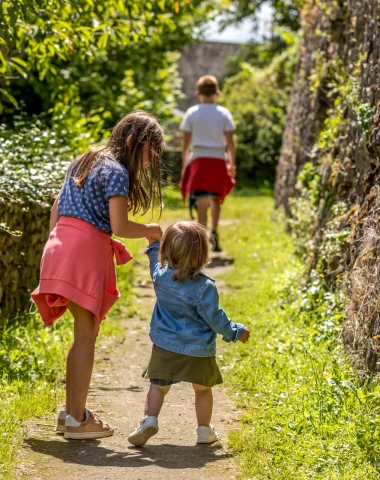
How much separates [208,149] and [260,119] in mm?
11304

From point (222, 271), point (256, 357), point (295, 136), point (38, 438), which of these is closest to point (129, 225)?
point (38, 438)

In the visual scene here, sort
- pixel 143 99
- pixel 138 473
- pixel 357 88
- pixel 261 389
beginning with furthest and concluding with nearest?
pixel 143 99 → pixel 357 88 → pixel 261 389 → pixel 138 473

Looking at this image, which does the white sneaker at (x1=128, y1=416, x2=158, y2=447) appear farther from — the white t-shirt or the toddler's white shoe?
the white t-shirt

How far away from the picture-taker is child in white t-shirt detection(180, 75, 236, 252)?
33.7 feet

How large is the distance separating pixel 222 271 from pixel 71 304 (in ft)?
16.9

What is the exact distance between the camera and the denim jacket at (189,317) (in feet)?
15.9

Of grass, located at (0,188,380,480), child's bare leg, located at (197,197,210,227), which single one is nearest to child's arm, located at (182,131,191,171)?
child's bare leg, located at (197,197,210,227)

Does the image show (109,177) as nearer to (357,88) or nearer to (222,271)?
(357,88)

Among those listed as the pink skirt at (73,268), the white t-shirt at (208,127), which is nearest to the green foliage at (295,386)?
the pink skirt at (73,268)

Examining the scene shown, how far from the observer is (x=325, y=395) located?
5238mm

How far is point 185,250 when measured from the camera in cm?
483

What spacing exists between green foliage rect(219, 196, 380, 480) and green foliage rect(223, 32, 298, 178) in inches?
466

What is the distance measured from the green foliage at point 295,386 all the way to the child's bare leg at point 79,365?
87 centimetres

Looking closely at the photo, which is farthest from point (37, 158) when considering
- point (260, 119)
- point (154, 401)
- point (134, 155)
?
point (260, 119)
